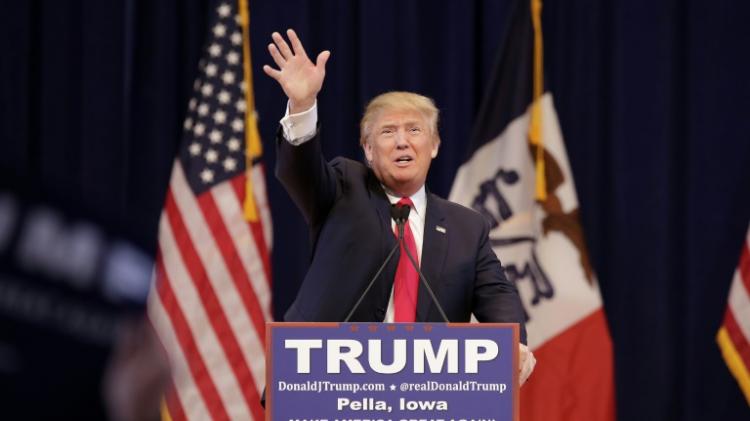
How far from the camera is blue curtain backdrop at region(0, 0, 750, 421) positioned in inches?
180

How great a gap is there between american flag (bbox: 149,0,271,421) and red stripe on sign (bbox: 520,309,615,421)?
134 centimetres

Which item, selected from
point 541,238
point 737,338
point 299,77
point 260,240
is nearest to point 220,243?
point 260,240

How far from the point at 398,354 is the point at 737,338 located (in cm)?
295

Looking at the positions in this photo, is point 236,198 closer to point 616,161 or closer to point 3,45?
point 3,45

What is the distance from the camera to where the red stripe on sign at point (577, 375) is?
440 centimetres

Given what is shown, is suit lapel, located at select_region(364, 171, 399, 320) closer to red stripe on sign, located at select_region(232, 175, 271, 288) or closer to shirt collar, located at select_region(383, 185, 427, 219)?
shirt collar, located at select_region(383, 185, 427, 219)

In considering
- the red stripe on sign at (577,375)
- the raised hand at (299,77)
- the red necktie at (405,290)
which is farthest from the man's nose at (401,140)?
the red stripe on sign at (577,375)

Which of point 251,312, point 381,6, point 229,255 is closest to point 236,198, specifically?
point 229,255

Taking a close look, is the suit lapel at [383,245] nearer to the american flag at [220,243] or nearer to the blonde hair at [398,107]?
the blonde hair at [398,107]

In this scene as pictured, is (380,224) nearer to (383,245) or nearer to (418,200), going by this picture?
(383,245)

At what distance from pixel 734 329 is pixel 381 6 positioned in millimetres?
2304

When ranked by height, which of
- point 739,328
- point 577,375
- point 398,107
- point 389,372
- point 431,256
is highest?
point 398,107

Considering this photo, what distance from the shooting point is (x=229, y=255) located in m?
4.38

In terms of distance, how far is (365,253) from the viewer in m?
2.41
